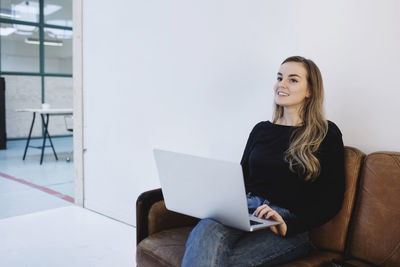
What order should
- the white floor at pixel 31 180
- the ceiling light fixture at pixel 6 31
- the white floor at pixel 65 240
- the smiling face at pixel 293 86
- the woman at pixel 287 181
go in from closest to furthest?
the woman at pixel 287 181
the smiling face at pixel 293 86
the white floor at pixel 65 240
the white floor at pixel 31 180
the ceiling light fixture at pixel 6 31

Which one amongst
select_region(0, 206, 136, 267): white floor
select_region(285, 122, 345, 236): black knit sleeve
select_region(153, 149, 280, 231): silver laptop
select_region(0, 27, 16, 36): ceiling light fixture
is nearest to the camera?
select_region(153, 149, 280, 231): silver laptop

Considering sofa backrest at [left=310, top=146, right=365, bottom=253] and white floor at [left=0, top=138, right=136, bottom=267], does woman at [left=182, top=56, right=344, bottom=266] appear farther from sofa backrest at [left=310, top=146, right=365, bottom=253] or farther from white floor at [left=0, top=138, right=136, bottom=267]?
white floor at [left=0, top=138, right=136, bottom=267]

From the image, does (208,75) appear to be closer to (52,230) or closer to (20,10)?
(52,230)

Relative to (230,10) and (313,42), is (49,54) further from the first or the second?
(313,42)

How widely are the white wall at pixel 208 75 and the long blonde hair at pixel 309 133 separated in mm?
220

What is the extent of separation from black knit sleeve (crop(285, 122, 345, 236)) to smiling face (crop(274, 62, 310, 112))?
217 mm

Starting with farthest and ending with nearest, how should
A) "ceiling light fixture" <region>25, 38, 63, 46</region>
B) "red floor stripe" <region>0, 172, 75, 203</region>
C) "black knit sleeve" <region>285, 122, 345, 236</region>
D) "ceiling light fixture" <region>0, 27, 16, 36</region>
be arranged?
"ceiling light fixture" <region>25, 38, 63, 46</region>
"ceiling light fixture" <region>0, 27, 16, 36</region>
"red floor stripe" <region>0, 172, 75, 203</region>
"black knit sleeve" <region>285, 122, 345, 236</region>

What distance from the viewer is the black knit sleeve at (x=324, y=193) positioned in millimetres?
1486

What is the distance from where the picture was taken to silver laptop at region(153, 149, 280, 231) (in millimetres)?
1261

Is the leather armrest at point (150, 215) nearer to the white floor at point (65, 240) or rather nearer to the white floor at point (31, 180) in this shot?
the white floor at point (65, 240)

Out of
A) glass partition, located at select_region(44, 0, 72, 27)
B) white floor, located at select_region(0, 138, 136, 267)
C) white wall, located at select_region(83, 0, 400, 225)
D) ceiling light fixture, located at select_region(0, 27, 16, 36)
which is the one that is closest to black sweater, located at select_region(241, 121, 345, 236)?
white wall, located at select_region(83, 0, 400, 225)

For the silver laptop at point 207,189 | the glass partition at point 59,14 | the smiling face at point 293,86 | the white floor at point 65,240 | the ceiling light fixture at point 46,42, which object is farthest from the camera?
the glass partition at point 59,14

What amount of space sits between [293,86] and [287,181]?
0.43 metres

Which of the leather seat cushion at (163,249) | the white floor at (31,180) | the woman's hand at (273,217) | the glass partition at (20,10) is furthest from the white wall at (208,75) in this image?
the glass partition at (20,10)
